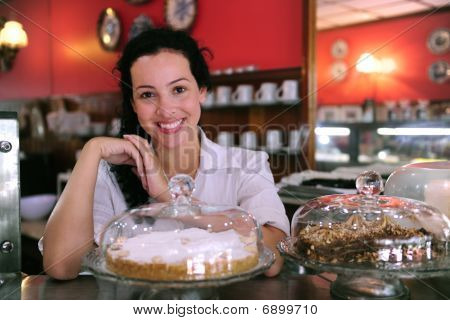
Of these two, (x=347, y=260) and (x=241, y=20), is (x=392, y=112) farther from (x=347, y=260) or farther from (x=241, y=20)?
(x=347, y=260)

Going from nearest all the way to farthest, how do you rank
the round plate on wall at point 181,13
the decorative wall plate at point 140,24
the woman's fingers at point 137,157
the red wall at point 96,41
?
the woman's fingers at point 137,157
the red wall at point 96,41
the round plate on wall at point 181,13
the decorative wall plate at point 140,24

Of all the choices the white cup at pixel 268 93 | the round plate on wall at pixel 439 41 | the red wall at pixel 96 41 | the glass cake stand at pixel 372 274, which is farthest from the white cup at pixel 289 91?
the round plate on wall at pixel 439 41

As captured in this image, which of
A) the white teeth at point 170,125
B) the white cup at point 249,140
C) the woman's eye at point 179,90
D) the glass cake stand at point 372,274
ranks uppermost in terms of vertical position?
the woman's eye at point 179,90

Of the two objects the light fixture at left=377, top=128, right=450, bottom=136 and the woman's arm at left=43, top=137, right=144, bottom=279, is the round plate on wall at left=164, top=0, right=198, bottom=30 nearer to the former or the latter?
the light fixture at left=377, top=128, right=450, bottom=136

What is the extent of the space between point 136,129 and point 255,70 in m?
2.42

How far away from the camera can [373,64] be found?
293 inches

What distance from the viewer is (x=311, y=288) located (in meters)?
1.06

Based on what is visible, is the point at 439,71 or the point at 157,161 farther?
the point at 439,71

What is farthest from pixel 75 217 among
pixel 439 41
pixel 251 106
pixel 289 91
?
pixel 439 41

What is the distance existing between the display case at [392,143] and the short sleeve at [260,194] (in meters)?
3.71

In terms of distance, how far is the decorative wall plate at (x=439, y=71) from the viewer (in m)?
6.54

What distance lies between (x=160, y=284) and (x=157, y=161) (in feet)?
2.39

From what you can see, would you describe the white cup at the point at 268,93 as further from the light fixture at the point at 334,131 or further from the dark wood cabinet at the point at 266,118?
the light fixture at the point at 334,131

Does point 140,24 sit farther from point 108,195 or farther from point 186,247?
point 186,247
